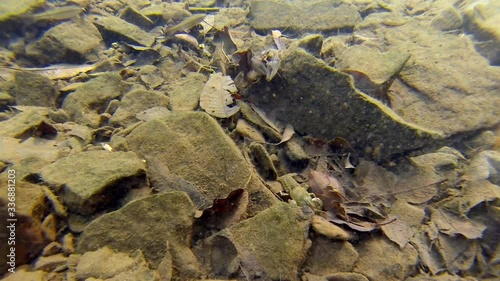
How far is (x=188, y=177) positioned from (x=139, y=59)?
7.06ft

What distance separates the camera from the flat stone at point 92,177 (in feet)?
6.12

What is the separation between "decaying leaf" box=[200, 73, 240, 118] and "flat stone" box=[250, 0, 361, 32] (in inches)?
64.6

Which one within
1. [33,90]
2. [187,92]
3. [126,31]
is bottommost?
[33,90]

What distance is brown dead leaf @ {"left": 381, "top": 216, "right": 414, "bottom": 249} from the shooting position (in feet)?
6.73

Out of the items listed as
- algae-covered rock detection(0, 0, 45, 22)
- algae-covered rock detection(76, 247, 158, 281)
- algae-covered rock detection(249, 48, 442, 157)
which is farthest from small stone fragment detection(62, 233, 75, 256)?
algae-covered rock detection(0, 0, 45, 22)

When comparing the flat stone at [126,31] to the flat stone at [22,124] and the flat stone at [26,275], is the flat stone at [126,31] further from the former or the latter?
the flat stone at [26,275]

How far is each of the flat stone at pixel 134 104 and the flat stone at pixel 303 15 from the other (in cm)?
205

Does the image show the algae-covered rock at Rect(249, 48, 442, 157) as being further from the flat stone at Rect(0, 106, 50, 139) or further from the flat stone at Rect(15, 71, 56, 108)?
the flat stone at Rect(15, 71, 56, 108)

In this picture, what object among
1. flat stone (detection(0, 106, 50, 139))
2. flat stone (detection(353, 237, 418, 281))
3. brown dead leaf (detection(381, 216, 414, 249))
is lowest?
flat stone (detection(353, 237, 418, 281))

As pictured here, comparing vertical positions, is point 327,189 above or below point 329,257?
above

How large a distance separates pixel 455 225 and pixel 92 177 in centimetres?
272

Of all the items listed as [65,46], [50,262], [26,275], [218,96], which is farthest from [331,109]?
[65,46]

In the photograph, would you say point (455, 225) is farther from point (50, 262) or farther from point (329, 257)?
point (50, 262)

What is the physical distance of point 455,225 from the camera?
221cm
